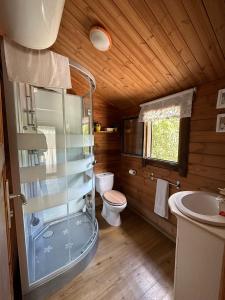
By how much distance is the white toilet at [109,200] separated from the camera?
224cm

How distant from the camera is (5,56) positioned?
1.09 metres

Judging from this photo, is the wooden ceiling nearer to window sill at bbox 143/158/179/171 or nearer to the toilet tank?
window sill at bbox 143/158/179/171

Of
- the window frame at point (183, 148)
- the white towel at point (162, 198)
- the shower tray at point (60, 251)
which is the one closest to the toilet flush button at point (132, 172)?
the white towel at point (162, 198)

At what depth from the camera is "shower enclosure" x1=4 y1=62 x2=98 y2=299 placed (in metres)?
1.24

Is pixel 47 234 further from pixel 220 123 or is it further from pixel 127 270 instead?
pixel 220 123

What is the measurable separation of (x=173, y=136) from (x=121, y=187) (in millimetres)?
1595

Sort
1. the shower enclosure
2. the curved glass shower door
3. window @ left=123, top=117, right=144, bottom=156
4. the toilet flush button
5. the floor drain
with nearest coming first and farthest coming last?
the shower enclosure < the curved glass shower door < the floor drain < window @ left=123, top=117, right=144, bottom=156 < the toilet flush button

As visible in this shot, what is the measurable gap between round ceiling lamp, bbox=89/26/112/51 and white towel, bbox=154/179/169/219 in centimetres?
180

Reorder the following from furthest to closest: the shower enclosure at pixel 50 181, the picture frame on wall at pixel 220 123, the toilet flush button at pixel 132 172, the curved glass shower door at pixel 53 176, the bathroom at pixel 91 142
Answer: the toilet flush button at pixel 132 172
the picture frame on wall at pixel 220 123
the curved glass shower door at pixel 53 176
the shower enclosure at pixel 50 181
the bathroom at pixel 91 142

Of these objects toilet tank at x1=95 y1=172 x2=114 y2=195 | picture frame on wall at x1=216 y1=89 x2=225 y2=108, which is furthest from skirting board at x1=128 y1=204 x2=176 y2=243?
picture frame on wall at x1=216 y1=89 x2=225 y2=108

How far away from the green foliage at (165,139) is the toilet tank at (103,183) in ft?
2.90

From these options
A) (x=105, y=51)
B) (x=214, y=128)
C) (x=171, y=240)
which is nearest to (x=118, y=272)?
(x=171, y=240)

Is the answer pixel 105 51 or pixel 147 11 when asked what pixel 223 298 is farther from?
pixel 105 51

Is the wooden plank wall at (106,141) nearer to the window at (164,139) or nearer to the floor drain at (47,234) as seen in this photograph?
the window at (164,139)
